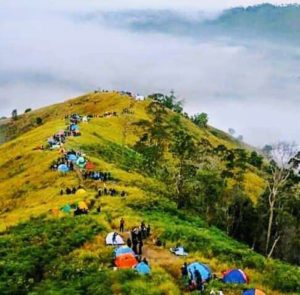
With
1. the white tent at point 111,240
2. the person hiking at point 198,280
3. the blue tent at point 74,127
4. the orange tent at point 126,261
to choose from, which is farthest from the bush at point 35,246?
the blue tent at point 74,127

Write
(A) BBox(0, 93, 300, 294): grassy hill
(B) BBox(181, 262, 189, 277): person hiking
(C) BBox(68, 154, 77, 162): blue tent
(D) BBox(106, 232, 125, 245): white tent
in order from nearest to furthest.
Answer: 1. (A) BBox(0, 93, 300, 294): grassy hill
2. (B) BBox(181, 262, 189, 277): person hiking
3. (D) BBox(106, 232, 125, 245): white tent
4. (C) BBox(68, 154, 77, 162): blue tent

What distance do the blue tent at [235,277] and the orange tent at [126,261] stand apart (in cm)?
666

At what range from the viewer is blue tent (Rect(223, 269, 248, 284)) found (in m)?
44.3

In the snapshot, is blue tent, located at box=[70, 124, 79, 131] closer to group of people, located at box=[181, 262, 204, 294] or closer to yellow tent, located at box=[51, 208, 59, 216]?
yellow tent, located at box=[51, 208, 59, 216]

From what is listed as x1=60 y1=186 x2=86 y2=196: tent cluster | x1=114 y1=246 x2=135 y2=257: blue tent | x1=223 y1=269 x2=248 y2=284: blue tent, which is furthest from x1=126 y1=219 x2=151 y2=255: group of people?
x1=60 y1=186 x2=86 y2=196: tent cluster

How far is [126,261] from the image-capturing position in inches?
1833

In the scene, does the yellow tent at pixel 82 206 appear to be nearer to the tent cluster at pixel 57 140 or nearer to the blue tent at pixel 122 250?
the blue tent at pixel 122 250

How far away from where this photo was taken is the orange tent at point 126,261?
46312 millimetres

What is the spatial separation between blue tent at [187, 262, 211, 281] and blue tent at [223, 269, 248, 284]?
3.96 ft

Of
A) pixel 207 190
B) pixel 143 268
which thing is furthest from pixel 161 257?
pixel 207 190

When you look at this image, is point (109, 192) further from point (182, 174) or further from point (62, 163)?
point (182, 174)

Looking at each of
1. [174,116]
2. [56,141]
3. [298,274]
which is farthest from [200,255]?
[174,116]

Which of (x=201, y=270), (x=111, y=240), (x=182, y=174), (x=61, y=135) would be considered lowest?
(x=201, y=270)

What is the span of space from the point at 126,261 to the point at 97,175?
3937 centimetres
